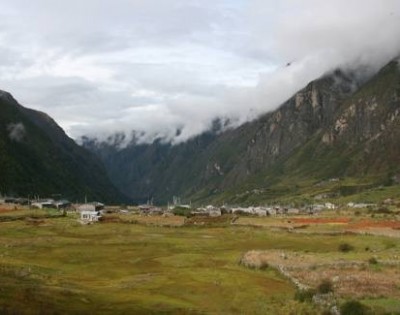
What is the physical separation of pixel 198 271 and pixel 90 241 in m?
60.2

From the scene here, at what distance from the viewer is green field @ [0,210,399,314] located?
61.4 meters

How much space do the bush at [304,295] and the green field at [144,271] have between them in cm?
80

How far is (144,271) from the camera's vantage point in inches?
3767

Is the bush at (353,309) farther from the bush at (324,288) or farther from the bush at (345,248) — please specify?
the bush at (345,248)

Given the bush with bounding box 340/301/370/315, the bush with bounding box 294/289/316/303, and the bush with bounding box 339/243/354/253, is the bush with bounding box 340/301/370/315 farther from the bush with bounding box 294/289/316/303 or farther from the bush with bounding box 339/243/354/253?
the bush with bounding box 339/243/354/253

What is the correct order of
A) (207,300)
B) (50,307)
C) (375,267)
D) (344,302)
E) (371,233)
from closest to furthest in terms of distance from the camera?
1. (50,307)
2. (344,302)
3. (207,300)
4. (375,267)
5. (371,233)

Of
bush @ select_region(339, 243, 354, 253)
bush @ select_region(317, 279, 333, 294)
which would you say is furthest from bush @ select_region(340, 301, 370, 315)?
bush @ select_region(339, 243, 354, 253)

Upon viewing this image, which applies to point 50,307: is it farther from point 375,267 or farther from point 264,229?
point 264,229

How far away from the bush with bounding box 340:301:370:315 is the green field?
13.4 ft

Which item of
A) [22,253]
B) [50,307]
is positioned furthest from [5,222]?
[50,307]

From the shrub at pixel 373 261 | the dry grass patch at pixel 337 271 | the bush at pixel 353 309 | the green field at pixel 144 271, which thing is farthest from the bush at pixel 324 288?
the shrub at pixel 373 261

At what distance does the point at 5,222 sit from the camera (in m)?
188

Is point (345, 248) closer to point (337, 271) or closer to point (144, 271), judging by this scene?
point (337, 271)

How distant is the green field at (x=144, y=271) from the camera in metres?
61.4
